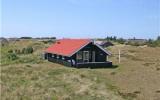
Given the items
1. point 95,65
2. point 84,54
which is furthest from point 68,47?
point 95,65

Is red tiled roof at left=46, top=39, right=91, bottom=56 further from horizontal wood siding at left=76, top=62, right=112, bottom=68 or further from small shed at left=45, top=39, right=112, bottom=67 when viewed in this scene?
horizontal wood siding at left=76, top=62, right=112, bottom=68

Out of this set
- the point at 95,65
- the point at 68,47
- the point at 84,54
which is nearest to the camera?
the point at 95,65

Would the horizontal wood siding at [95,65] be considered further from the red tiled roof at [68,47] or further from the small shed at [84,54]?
the red tiled roof at [68,47]

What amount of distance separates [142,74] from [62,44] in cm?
1730

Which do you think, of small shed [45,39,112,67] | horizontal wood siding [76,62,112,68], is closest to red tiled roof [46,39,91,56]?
small shed [45,39,112,67]

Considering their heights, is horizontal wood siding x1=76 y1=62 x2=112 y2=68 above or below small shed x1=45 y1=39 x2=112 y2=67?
below

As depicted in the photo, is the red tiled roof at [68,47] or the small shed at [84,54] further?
the red tiled roof at [68,47]

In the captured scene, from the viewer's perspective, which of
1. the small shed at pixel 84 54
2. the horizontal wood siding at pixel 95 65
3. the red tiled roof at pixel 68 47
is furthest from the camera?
the red tiled roof at pixel 68 47

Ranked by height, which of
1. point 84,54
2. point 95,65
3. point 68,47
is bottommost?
point 95,65

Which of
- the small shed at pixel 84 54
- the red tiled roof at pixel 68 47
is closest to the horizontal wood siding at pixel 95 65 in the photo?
the small shed at pixel 84 54

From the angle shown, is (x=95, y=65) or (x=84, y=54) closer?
(x=95, y=65)

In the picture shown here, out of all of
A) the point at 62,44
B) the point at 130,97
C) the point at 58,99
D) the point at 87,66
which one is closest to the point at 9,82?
the point at 58,99

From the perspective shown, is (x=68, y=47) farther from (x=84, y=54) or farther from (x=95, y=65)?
(x=95, y=65)

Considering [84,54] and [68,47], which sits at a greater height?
[68,47]
